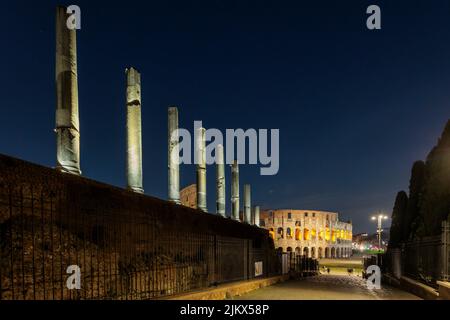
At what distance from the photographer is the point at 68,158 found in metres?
8.93

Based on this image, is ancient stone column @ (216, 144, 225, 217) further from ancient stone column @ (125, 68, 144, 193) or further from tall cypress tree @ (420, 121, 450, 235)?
tall cypress tree @ (420, 121, 450, 235)

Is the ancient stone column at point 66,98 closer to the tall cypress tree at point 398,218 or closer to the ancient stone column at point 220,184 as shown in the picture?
the ancient stone column at point 220,184

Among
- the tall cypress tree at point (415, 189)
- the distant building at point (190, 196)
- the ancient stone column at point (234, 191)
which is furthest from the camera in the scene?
the distant building at point (190, 196)

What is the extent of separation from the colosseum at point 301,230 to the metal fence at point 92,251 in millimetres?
68771

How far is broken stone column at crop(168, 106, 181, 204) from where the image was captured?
50.9 feet

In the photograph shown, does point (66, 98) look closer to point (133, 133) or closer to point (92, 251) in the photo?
point (133, 133)

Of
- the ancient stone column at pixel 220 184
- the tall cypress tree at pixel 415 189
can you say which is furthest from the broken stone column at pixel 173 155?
the tall cypress tree at pixel 415 189

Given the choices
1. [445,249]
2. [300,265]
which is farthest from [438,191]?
[300,265]

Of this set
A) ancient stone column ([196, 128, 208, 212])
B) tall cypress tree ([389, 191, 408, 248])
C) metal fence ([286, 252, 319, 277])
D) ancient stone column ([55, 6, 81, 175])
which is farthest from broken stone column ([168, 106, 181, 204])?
tall cypress tree ([389, 191, 408, 248])

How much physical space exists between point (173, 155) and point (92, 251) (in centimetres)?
922

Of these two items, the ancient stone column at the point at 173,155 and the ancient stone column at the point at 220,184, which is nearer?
the ancient stone column at the point at 173,155

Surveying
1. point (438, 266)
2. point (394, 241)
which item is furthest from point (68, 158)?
point (394, 241)

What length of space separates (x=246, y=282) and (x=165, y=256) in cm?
457

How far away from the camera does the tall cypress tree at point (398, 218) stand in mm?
20359
